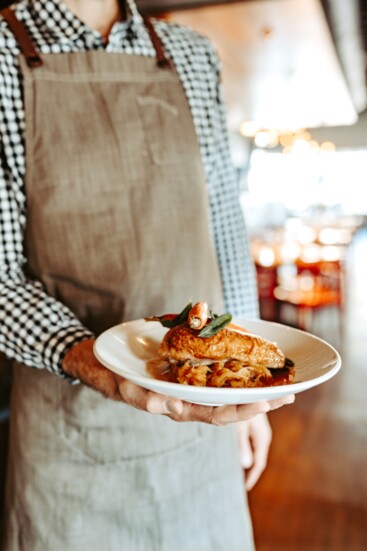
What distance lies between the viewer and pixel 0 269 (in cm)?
88

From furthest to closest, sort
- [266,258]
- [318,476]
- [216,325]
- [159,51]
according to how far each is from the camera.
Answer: [266,258] < [318,476] < [159,51] < [216,325]

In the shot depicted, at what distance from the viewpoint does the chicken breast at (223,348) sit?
0.66 metres

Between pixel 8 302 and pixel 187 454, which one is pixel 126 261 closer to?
pixel 8 302

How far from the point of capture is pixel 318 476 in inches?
101

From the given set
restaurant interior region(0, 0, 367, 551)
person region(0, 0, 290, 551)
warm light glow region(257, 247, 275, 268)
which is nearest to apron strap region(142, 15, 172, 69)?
person region(0, 0, 290, 551)

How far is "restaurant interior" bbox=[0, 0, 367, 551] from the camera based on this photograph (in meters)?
2.33

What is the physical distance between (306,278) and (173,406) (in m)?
4.66

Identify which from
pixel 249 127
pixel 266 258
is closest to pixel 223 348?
pixel 266 258

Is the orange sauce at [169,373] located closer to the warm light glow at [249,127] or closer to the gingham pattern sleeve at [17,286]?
the gingham pattern sleeve at [17,286]

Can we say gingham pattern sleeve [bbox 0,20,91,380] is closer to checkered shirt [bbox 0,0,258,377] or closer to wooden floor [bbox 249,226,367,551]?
checkered shirt [bbox 0,0,258,377]

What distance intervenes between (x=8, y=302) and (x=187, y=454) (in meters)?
0.43

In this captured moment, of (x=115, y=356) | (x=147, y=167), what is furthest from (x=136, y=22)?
(x=115, y=356)

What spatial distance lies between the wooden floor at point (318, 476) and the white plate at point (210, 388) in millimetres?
1696

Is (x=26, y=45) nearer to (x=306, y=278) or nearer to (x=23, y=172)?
(x=23, y=172)
